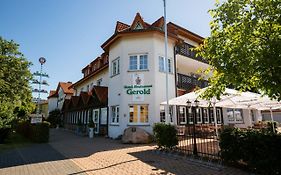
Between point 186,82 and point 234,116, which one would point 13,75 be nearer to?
point 186,82

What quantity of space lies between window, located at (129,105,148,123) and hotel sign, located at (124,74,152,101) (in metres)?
0.70

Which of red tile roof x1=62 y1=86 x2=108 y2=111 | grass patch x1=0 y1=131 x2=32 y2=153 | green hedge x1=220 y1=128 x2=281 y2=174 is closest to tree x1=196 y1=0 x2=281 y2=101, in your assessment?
green hedge x1=220 y1=128 x2=281 y2=174

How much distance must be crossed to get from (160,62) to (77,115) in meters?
17.0

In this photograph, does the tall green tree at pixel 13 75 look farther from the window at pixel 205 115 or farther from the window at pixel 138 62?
the window at pixel 205 115

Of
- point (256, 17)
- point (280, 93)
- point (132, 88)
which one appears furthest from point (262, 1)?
point (132, 88)

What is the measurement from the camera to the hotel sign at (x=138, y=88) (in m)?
16.7

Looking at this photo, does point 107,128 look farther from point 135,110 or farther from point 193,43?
point 193,43

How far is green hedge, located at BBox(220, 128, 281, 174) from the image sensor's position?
224 inches

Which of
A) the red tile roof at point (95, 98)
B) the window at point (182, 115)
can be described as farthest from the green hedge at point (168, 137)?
the red tile roof at point (95, 98)

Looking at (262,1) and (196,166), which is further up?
(262,1)

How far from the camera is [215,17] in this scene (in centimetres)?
615

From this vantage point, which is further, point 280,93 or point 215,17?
point 215,17

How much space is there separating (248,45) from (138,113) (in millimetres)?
12205

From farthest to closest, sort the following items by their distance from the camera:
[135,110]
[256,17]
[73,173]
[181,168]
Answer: [135,110], [181,168], [73,173], [256,17]
